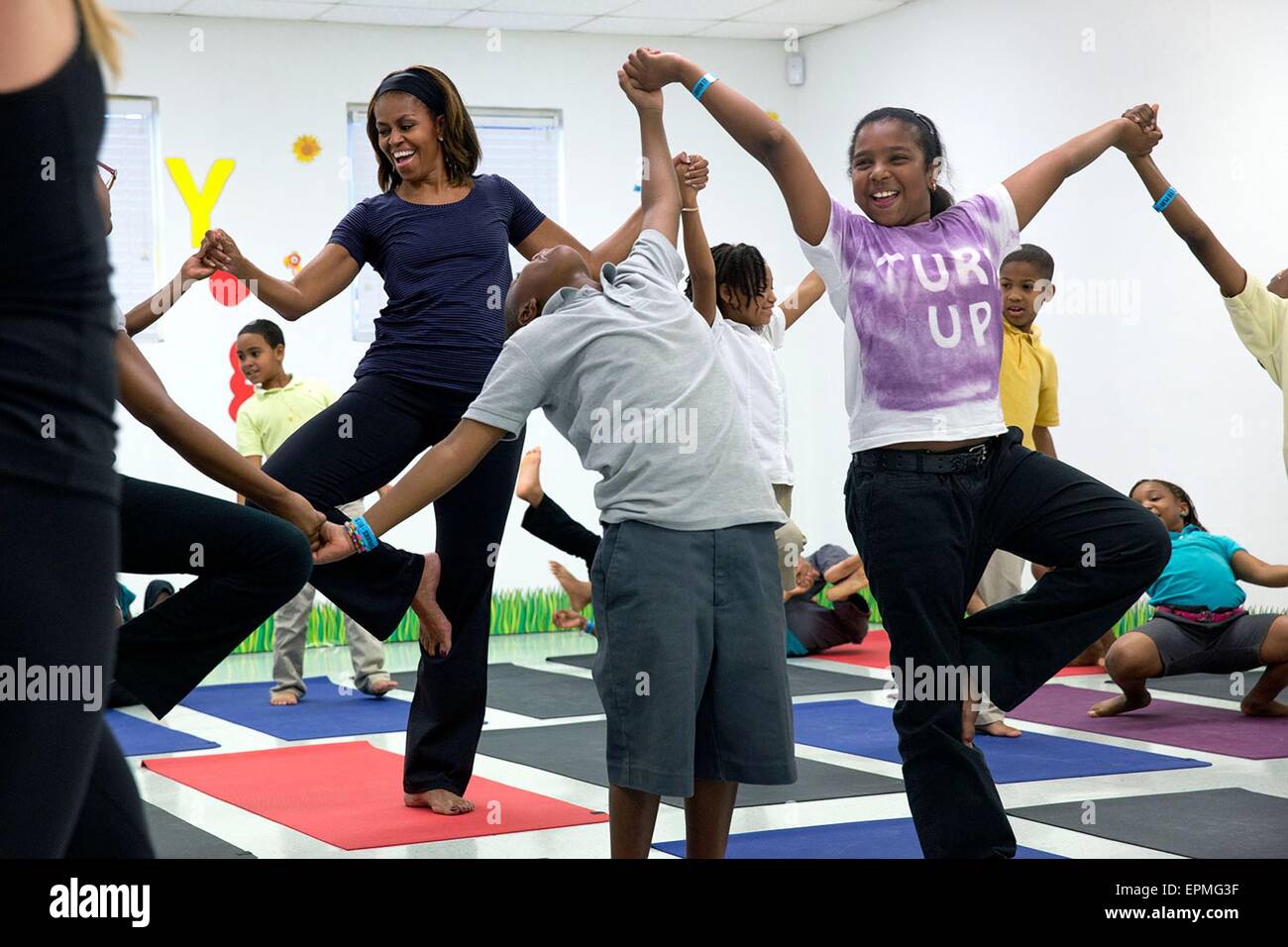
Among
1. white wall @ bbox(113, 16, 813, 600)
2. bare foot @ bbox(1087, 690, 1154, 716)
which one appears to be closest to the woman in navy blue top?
bare foot @ bbox(1087, 690, 1154, 716)

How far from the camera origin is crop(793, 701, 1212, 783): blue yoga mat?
405cm

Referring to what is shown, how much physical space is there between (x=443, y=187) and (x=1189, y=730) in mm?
2806

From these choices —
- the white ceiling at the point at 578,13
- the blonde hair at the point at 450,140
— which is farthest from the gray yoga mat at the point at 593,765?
the white ceiling at the point at 578,13

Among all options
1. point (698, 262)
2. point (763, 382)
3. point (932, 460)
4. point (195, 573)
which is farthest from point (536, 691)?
point (195, 573)

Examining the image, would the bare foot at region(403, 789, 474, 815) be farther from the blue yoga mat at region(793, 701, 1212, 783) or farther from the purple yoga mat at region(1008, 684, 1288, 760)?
the purple yoga mat at region(1008, 684, 1288, 760)

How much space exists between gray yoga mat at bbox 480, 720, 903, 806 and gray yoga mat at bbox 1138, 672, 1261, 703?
75.0 inches

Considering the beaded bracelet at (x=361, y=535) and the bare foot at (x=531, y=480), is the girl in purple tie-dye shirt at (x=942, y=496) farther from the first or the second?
the bare foot at (x=531, y=480)

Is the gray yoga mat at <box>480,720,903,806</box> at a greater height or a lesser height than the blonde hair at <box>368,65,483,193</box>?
lesser

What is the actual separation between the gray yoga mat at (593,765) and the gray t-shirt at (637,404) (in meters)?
1.48

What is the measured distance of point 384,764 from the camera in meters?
4.29

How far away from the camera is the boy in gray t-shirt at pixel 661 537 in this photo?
2.28 meters
